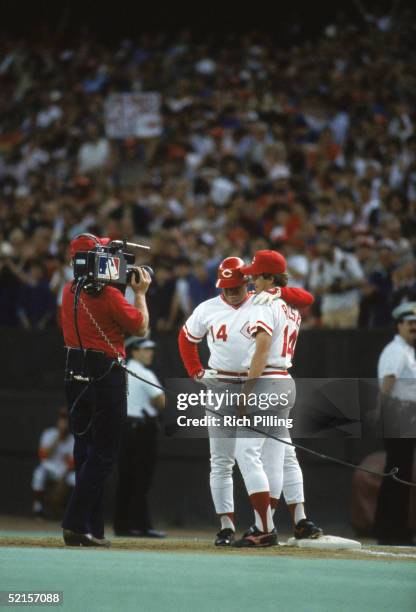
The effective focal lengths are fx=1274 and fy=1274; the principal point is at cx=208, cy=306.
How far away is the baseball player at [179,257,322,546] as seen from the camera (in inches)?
347

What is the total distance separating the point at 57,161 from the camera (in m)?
20.9

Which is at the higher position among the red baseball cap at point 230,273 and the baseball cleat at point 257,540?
the red baseball cap at point 230,273

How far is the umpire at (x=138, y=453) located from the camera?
1234cm

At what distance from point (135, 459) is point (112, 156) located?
899cm

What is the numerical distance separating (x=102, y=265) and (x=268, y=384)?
1.44m

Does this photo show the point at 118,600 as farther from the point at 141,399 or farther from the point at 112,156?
the point at 112,156

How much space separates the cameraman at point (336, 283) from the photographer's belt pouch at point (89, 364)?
5.35 metres

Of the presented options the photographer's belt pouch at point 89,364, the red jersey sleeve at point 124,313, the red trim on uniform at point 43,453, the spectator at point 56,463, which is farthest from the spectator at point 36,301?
the red jersey sleeve at point 124,313

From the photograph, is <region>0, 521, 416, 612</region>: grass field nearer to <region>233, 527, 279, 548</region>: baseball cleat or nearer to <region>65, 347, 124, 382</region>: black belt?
<region>233, 527, 279, 548</region>: baseball cleat

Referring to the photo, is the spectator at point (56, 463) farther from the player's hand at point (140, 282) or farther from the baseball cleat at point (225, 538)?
the player's hand at point (140, 282)

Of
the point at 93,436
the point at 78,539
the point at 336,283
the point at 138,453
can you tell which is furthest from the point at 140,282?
the point at 336,283

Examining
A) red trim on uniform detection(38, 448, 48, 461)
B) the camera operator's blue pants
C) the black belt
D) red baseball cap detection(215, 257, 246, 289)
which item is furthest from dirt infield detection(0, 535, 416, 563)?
red trim on uniform detection(38, 448, 48, 461)

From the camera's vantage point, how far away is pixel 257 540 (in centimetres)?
861

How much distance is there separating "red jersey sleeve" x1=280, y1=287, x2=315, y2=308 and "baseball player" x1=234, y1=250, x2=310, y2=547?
7 centimetres
